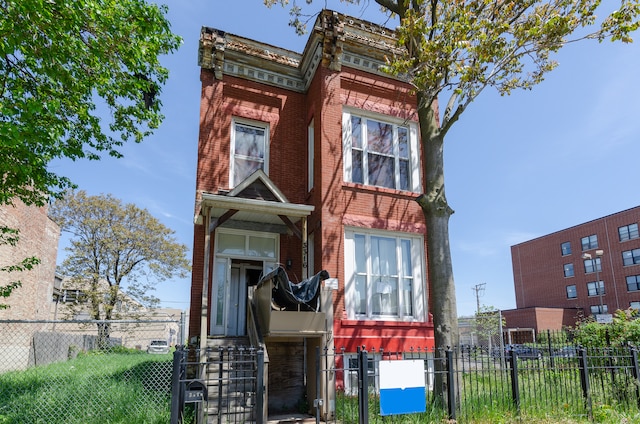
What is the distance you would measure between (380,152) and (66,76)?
8.17 metres

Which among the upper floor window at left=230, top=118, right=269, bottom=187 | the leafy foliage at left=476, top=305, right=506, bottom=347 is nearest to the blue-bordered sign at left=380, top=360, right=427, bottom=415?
the upper floor window at left=230, top=118, right=269, bottom=187

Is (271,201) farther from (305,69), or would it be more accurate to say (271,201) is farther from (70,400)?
(70,400)

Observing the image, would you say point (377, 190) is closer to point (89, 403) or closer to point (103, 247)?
point (89, 403)

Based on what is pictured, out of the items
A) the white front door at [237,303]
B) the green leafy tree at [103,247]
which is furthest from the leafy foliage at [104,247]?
the white front door at [237,303]

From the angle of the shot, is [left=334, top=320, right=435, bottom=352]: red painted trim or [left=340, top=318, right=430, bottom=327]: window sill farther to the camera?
[left=340, top=318, right=430, bottom=327]: window sill

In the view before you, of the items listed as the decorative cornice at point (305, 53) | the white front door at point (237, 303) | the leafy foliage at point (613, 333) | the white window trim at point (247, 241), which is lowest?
the leafy foliage at point (613, 333)

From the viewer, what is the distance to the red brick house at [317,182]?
1129cm

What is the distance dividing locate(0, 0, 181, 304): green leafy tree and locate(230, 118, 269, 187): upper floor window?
2.75 meters

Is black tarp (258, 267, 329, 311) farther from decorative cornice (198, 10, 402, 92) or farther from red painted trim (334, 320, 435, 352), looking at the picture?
decorative cornice (198, 10, 402, 92)

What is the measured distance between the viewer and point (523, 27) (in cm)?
882

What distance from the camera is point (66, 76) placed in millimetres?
8539

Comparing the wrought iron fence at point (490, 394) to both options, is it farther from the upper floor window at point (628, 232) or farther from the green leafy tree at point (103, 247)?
the upper floor window at point (628, 232)

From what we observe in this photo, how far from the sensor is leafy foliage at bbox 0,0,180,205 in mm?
7523

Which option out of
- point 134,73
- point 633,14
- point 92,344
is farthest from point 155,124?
point 92,344
